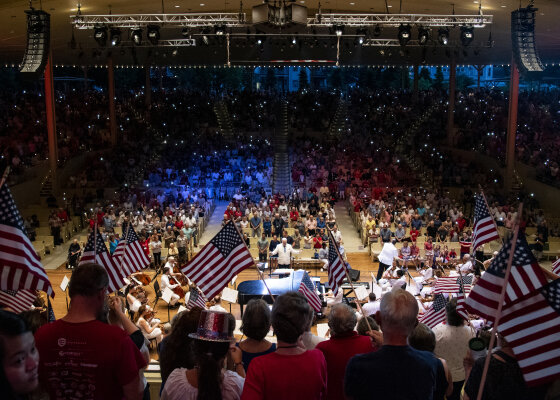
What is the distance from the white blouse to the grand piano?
28.9 ft

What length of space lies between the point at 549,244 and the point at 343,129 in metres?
16.7

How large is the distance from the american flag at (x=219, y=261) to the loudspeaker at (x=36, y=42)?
1051 cm

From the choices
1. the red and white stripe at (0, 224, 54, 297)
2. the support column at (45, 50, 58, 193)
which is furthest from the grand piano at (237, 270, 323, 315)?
the support column at (45, 50, 58, 193)

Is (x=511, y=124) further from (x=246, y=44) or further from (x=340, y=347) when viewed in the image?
(x=340, y=347)

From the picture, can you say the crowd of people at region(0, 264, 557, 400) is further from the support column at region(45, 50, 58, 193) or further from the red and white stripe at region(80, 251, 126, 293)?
the support column at region(45, 50, 58, 193)

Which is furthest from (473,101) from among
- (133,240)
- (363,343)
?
(363,343)

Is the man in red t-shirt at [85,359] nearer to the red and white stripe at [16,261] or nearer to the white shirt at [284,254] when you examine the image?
the red and white stripe at [16,261]

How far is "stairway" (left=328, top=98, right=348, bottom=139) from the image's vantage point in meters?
32.9

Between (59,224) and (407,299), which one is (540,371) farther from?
(59,224)

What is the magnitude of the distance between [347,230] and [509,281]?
1754 cm

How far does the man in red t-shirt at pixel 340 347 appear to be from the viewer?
3.94 m

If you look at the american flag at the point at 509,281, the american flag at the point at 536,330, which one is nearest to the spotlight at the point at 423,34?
the american flag at the point at 509,281

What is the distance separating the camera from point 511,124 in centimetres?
2342

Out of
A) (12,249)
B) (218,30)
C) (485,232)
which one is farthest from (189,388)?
(218,30)
